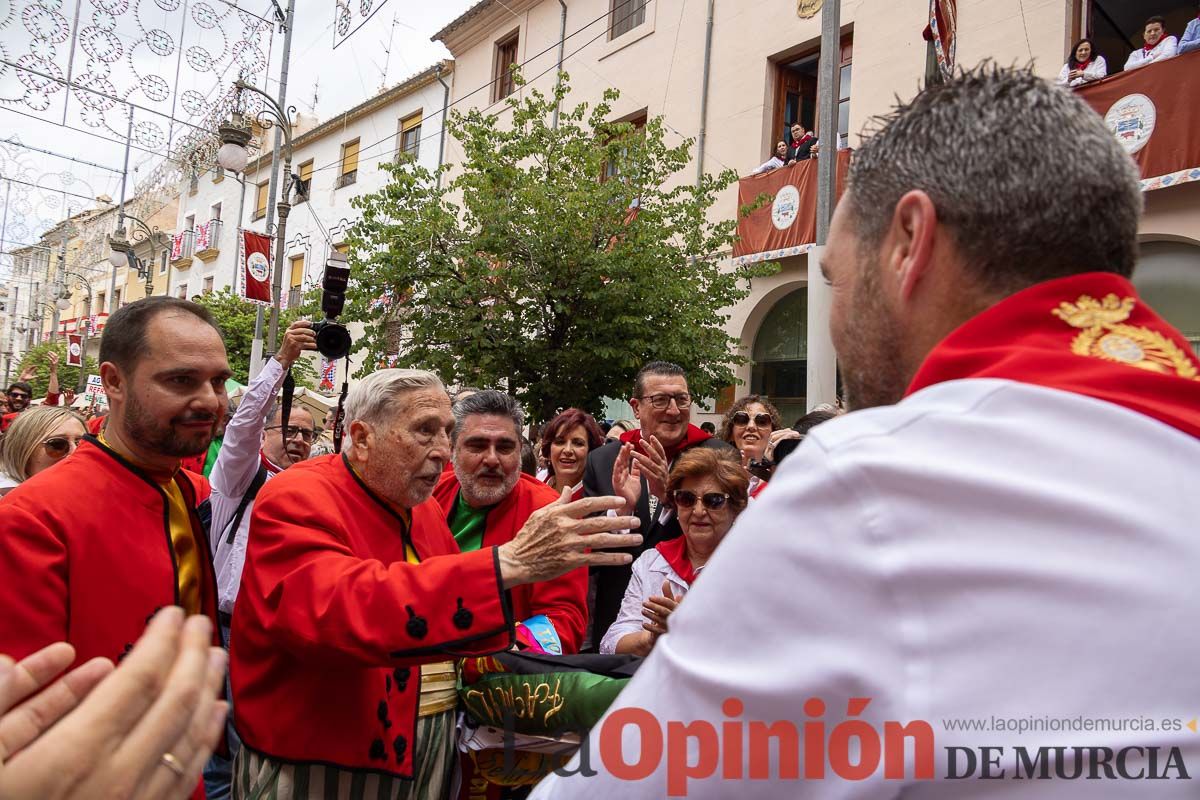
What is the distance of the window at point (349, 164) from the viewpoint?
22.6 m

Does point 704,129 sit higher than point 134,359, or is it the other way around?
point 704,129

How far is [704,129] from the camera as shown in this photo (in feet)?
44.4

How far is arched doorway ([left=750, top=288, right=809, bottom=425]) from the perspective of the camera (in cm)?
1238

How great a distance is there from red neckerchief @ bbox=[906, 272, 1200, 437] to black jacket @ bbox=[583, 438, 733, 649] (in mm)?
2929

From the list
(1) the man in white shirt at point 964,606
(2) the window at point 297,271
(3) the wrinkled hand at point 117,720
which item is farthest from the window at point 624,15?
(3) the wrinkled hand at point 117,720

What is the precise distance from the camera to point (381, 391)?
112 inches

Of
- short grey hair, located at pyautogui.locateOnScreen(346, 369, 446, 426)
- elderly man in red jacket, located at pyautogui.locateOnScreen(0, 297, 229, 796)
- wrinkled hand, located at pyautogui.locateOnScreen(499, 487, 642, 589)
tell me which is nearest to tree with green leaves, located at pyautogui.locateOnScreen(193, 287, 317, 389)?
short grey hair, located at pyautogui.locateOnScreen(346, 369, 446, 426)

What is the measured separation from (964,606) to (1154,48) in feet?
31.6

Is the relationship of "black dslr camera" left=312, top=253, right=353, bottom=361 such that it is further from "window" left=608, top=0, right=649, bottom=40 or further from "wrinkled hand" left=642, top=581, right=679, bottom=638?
"window" left=608, top=0, right=649, bottom=40

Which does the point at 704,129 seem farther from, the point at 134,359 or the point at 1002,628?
the point at 1002,628

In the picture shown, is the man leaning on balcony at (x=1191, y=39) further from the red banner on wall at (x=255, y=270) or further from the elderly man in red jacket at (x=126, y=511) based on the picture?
the red banner on wall at (x=255, y=270)

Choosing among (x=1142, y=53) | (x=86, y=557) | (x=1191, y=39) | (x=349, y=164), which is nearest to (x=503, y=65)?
(x=349, y=164)

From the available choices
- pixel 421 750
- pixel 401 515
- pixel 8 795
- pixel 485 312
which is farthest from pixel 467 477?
pixel 485 312

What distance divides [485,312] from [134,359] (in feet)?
25.5
